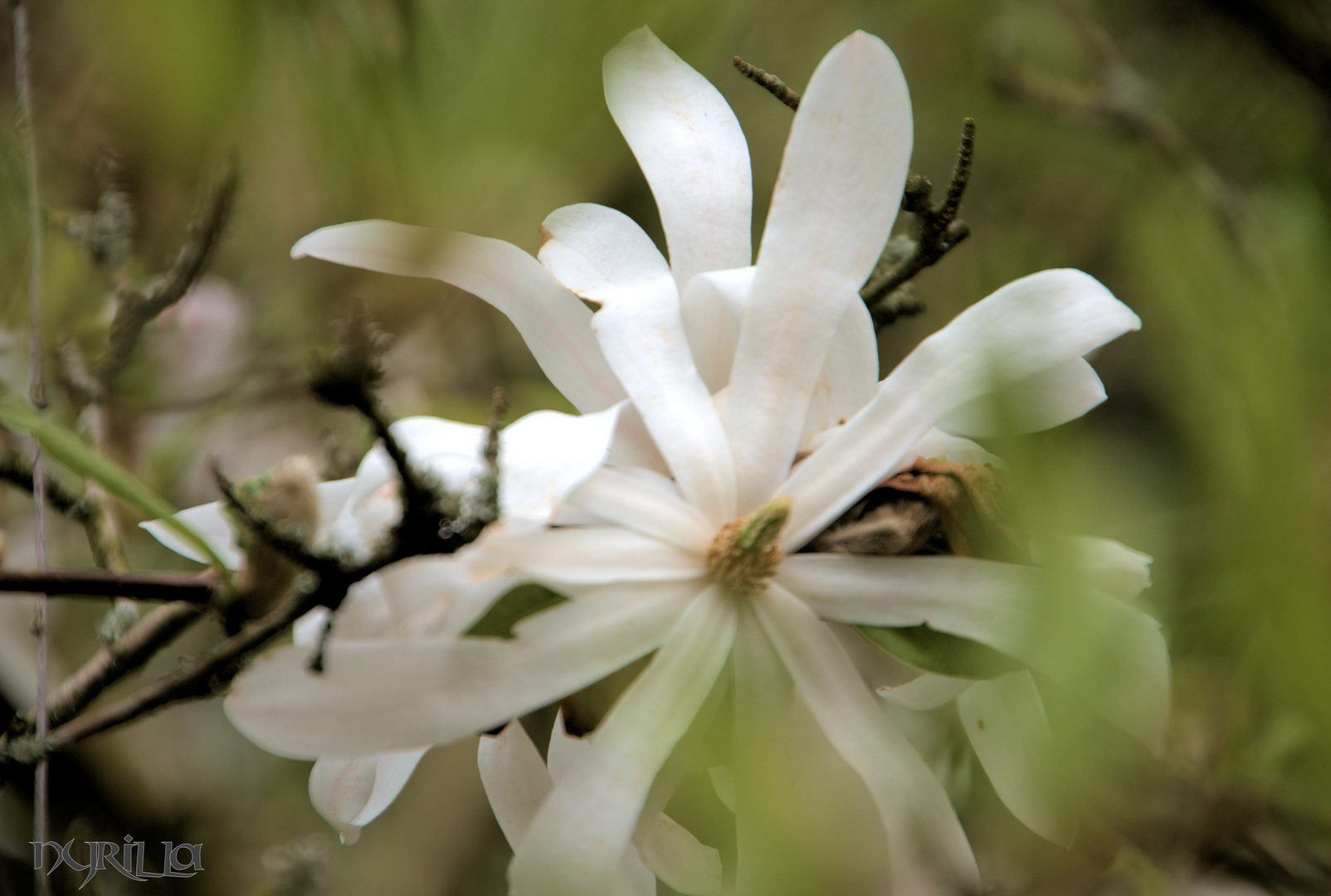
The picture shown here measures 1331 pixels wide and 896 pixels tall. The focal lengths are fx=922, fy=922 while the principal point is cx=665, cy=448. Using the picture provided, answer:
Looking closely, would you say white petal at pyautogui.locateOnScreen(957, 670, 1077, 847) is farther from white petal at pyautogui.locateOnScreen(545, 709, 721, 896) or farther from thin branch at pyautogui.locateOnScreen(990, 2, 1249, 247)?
thin branch at pyautogui.locateOnScreen(990, 2, 1249, 247)

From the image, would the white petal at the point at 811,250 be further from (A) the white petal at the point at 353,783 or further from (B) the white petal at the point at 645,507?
(A) the white petal at the point at 353,783

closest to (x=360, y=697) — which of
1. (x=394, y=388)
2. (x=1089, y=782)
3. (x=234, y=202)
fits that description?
(x=1089, y=782)

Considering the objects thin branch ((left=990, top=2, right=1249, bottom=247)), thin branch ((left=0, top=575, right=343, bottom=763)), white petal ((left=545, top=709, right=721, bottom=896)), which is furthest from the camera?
thin branch ((left=990, top=2, right=1249, bottom=247))

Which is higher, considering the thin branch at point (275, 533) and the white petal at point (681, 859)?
the thin branch at point (275, 533)

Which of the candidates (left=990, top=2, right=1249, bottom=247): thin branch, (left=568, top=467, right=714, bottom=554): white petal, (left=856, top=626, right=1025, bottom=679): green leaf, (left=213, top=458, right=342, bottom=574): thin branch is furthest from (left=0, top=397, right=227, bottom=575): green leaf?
(left=990, top=2, right=1249, bottom=247): thin branch

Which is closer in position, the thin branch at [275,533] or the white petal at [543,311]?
the thin branch at [275,533]

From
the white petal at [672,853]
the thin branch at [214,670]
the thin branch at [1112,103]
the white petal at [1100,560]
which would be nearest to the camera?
the white petal at [1100,560]

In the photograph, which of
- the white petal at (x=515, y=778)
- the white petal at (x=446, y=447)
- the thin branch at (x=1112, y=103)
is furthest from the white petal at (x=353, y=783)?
the thin branch at (x=1112, y=103)

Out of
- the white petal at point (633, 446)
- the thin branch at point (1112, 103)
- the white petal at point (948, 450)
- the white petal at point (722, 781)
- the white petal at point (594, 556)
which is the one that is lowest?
the white petal at point (722, 781)
